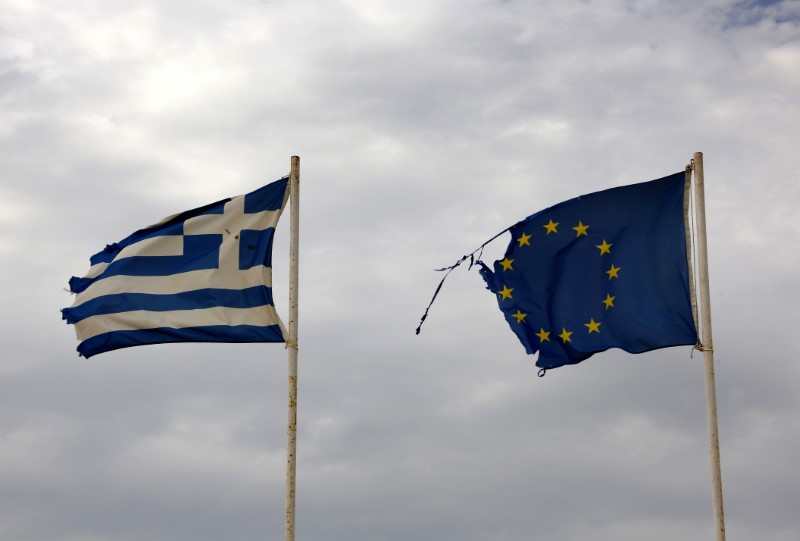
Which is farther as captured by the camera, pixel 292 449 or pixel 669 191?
pixel 669 191

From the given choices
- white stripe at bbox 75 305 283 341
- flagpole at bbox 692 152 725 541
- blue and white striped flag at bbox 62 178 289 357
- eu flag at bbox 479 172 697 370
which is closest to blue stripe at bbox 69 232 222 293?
blue and white striped flag at bbox 62 178 289 357

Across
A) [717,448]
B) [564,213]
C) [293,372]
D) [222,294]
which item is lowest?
[717,448]

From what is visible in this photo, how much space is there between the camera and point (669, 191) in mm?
31828

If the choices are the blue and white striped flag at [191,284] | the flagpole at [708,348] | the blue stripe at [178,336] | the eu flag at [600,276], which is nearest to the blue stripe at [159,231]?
the blue and white striped flag at [191,284]

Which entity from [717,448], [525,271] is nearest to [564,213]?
[525,271]

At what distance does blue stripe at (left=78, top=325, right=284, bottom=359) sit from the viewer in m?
31.2

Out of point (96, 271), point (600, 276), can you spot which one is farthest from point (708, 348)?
point (96, 271)

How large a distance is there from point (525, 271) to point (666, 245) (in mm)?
3283

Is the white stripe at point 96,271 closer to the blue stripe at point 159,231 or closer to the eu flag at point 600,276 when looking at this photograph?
the blue stripe at point 159,231

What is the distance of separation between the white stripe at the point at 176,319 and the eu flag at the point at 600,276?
210 inches

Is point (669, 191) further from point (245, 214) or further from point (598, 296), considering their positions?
point (245, 214)

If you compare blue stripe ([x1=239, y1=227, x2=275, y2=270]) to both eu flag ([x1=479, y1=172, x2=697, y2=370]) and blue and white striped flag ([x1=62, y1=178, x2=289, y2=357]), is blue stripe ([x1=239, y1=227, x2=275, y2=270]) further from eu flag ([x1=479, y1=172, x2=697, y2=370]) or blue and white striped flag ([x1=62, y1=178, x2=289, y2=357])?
eu flag ([x1=479, y1=172, x2=697, y2=370])

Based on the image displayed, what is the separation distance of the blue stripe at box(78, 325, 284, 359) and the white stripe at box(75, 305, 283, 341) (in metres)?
0.09

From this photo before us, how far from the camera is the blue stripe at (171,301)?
103 feet
